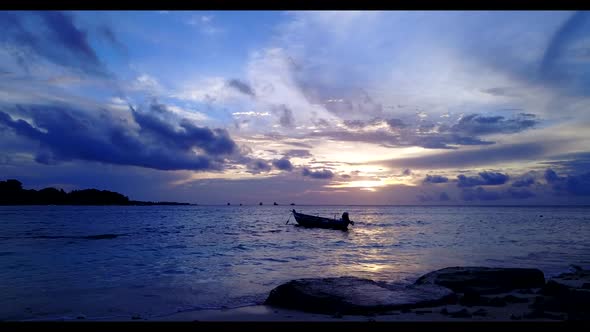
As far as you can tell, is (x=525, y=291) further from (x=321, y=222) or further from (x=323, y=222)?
(x=321, y=222)

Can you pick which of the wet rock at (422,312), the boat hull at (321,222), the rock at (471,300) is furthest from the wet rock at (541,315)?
the boat hull at (321,222)

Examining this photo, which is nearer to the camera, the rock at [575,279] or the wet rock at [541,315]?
the wet rock at [541,315]

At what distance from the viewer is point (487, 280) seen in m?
11.1

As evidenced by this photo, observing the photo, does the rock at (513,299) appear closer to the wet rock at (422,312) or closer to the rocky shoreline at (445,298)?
the rocky shoreline at (445,298)

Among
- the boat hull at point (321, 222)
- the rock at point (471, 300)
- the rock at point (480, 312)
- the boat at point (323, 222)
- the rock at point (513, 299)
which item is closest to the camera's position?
the rock at point (480, 312)

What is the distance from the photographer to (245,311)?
909 cm

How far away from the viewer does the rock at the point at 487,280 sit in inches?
427

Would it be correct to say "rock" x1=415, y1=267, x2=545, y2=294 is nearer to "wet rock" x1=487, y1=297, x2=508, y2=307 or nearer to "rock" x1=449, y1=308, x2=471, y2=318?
"wet rock" x1=487, y1=297, x2=508, y2=307

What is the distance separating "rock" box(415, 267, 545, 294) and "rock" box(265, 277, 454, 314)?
3.40 feet

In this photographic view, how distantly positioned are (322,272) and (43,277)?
10.3 meters

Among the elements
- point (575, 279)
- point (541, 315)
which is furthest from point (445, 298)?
point (575, 279)
